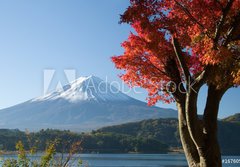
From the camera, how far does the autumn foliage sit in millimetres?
8250

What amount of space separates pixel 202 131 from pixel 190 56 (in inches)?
79.7

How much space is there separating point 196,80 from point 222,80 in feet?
2.35

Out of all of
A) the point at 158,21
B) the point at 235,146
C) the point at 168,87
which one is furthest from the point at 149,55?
the point at 235,146

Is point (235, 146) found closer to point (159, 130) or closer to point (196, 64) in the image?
point (159, 130)

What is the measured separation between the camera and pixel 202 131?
898 cm

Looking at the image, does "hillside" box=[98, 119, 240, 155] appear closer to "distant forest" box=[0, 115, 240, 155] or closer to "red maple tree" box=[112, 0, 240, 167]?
"distant forest" box=[0, 115, 240, 155]

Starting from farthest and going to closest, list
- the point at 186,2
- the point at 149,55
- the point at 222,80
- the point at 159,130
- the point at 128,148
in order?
the point at 159,130 < the point at 128,148 < the point at 149,55 < the point at 222,80 < the point at 186,2

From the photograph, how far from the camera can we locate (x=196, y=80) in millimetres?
8664

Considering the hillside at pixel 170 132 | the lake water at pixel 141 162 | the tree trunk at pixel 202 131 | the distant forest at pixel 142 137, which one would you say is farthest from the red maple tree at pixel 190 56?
the hillside at pixel 170 132

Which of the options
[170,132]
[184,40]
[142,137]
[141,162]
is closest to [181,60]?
[184,40]

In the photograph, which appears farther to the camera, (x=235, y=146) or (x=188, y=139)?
(x=235, y=146)

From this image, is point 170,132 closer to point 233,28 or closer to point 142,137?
point 142,137

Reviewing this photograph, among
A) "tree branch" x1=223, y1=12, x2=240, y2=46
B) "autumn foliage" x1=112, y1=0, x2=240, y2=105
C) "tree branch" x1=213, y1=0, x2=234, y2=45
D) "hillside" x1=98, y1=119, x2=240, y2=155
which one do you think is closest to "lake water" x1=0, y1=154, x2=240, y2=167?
"hillside" x1=98, y1=119, x2=240, y2=155

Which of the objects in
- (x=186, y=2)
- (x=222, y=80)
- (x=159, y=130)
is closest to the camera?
(x=186, y=2)
